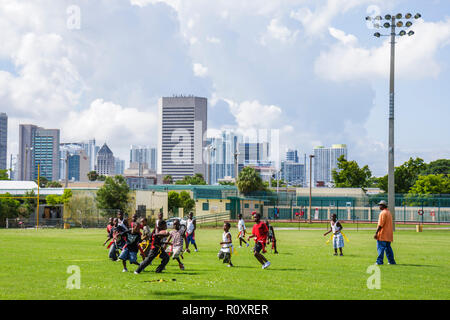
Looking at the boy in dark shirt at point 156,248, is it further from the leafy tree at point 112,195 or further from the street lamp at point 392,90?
the leafy tree at point 112,195

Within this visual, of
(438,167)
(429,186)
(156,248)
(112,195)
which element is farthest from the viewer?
(438,167)

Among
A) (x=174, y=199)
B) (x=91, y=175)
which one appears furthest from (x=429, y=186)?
(x=91, y=175)

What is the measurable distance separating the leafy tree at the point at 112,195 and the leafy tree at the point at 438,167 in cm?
8091

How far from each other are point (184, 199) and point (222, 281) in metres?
74.1

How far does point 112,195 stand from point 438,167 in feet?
281

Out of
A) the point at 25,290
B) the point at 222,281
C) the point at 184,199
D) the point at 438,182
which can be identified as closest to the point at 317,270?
the point at 222,281

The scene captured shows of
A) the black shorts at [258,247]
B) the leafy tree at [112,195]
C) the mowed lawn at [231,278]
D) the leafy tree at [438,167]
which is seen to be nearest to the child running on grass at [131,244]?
the mowed lawn at [231,278]

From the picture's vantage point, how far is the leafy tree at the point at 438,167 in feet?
424

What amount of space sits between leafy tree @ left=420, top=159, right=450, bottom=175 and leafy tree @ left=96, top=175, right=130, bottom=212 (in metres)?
80.9

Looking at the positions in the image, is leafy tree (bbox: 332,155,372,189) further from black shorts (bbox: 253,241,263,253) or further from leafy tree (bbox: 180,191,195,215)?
black shorts (bbox: 253,241,263,253)

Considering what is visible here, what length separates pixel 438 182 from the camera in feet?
316

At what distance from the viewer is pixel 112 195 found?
69.9m

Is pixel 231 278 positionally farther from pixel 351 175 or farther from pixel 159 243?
pixel 351 175
